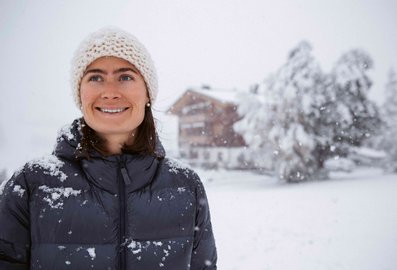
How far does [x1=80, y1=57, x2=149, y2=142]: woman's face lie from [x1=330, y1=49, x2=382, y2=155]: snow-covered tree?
83.8 ft

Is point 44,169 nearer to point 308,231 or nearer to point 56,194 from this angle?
point 56,194

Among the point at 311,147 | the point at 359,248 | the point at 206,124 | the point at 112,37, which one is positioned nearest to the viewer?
the point at 112,37

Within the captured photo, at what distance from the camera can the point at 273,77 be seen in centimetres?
2559

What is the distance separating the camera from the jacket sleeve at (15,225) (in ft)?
4.77

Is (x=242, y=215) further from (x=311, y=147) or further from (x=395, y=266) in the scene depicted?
(x=311, y=147)

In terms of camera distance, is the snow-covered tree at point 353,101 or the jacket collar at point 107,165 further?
the snow-covered tree at point 353,101

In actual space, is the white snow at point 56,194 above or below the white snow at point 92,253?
above

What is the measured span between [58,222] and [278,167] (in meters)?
23.8

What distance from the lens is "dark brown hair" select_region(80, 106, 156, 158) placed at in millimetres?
1716

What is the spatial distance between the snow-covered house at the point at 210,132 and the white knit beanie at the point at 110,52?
98.7ft

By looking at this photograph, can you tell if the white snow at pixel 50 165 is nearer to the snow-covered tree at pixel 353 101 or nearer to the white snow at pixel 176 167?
the white snow at pixel 176 167

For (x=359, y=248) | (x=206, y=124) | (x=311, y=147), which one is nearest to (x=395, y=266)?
(x=359, y=248)

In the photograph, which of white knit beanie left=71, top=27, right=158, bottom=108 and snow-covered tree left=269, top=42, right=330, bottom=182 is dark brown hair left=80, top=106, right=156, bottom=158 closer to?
white knit beanie left=71, top=27, right=158, bottom=108

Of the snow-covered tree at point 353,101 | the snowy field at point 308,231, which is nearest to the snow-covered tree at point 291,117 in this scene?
the snow-covered tree at point 353,101
